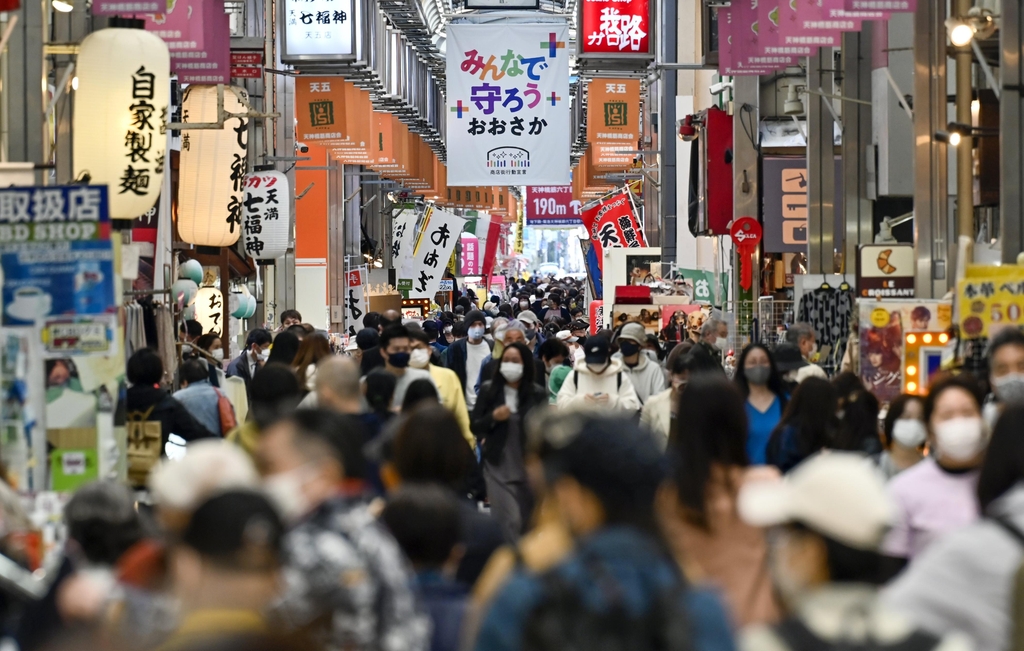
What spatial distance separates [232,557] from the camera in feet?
9.73

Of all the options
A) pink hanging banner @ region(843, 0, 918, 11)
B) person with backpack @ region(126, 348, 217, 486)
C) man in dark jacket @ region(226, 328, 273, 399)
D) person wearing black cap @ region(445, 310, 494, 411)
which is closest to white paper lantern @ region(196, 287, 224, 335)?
man in dark jacket @ region(226, 328, 273, 399)

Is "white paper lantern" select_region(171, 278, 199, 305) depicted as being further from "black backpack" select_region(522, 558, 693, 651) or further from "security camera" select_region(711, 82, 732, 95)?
"black backpack" select_region(522, 558, 693, 651)

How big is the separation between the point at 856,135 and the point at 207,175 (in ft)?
23.2

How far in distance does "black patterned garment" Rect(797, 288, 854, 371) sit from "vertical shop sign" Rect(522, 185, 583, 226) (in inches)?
1772

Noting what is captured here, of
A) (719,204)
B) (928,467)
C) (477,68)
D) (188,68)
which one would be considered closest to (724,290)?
(719,204)

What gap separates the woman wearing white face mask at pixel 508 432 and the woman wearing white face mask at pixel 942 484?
11.0 ft

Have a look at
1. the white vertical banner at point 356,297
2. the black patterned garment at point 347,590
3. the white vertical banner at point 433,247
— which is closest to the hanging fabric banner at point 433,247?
the white vertical banner at point 433,247

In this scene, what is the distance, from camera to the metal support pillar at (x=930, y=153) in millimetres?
13406

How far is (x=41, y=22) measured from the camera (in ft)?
34.7

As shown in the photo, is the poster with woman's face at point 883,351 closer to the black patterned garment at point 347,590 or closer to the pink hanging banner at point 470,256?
the black patterned garment at point 347,590

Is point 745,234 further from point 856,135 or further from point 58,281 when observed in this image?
point 58,281

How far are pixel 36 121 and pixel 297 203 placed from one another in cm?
2070

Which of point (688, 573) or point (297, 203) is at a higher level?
point (297, 203)

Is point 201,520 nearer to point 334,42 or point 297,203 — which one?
Answer: point 334,42
